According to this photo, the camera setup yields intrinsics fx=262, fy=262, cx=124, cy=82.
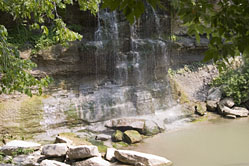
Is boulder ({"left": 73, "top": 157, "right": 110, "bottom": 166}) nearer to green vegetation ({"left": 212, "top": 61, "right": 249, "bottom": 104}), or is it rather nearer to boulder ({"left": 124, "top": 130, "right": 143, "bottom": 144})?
boulder ({"left": 124, "top": 130, "right": 143, "bottom": 144})

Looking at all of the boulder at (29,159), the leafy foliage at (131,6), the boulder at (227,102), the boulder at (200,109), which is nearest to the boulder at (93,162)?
the boulder at (29,159)

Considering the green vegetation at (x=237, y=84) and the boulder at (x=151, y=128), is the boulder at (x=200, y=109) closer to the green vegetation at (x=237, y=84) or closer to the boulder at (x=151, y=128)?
the green vegetation at (x=237, y=84)

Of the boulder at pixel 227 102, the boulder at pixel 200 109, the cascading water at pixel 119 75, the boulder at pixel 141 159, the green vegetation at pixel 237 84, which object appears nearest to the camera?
the boulder at pixel 141 159

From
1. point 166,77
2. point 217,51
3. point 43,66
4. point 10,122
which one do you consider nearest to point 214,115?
point 166,77

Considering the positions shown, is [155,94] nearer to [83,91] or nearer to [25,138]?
[83,91]

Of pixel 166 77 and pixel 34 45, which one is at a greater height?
pixel 34 45

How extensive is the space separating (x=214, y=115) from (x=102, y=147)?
15.0ft

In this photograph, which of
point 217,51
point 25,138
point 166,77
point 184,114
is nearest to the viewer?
point 217,51

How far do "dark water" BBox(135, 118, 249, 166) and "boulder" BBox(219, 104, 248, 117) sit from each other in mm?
684

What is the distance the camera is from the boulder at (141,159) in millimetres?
4851

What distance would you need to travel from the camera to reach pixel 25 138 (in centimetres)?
665

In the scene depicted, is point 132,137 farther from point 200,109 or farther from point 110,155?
point 200,109

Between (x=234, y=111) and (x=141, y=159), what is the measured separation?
201 inches

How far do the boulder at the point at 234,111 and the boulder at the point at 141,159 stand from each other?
446 centimetres
